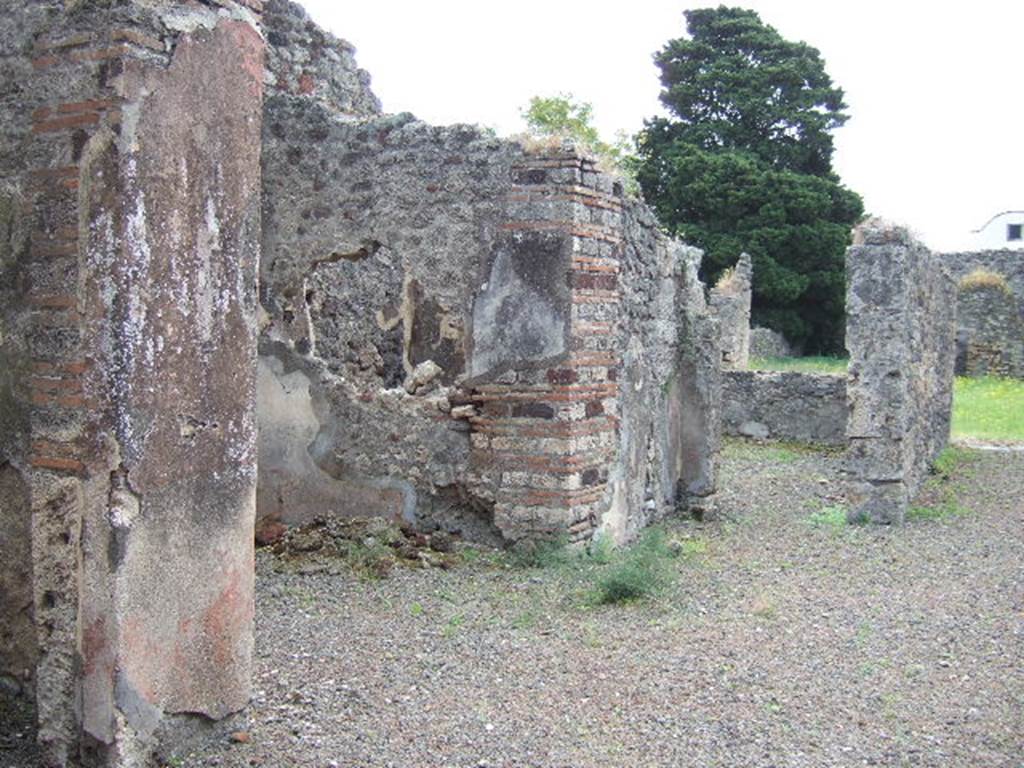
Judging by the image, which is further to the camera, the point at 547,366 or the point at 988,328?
the point at 988,328

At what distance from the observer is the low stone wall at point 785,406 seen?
14.2m

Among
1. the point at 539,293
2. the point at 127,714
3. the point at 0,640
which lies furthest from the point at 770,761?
the point at 539,293

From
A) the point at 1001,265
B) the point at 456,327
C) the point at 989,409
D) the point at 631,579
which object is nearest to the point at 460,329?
the point at 456,327

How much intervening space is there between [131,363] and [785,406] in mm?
12042

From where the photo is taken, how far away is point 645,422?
8227 mm

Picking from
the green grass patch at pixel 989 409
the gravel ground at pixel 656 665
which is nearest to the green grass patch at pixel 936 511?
the gravel ground at pixel 656 665

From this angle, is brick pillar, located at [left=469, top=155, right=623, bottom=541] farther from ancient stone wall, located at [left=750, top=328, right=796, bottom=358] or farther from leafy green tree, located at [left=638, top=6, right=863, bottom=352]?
leafy green tree, located at [left=638, top=6, right=863, bottom=352]

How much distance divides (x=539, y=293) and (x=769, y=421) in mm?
8547

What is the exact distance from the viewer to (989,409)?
1906 cm

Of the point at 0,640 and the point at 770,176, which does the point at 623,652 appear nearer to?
the point at 0,640

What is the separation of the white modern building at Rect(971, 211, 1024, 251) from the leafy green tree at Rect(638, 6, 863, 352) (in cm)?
2373

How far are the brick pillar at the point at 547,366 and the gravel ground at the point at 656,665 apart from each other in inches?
18.5

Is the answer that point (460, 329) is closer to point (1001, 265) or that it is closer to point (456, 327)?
point (456, 327)

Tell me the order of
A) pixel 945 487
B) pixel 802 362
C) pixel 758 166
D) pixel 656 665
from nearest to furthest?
1. pixel 656 665
2. pixel 945 487
3. pixel 802 362
4. pixel 758 166
